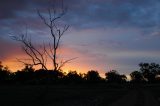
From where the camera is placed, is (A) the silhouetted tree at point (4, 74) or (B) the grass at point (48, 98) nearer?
(B) the grass at point (48, 98)

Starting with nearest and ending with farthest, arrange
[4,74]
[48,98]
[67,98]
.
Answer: [48,98] → [67,98] → [4,74]

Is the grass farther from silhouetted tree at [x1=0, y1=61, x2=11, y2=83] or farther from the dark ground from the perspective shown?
silhouetted tree at [x1=0, y1=61, x2=11, y2=83]

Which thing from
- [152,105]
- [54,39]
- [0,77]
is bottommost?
[152,105]

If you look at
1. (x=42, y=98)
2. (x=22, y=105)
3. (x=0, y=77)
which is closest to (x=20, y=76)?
(x=0, y=77)

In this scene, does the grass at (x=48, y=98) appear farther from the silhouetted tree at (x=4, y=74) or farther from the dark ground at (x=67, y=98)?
the silhouetted tree at (x=4, y=74)

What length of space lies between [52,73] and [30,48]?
3818 mm

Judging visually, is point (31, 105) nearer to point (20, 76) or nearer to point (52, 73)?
point (52, 73)

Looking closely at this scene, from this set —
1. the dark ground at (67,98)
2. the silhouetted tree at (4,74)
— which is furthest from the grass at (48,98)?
the silhouetted tree at (4,74)

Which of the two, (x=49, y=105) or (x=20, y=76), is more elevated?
(x=20, y=76)

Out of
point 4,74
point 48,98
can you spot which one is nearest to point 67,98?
point 48,98

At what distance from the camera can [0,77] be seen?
465 ft

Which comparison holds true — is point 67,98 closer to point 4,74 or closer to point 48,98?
point 48,98

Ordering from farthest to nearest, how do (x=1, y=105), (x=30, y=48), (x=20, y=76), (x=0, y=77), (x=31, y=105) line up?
(x=20, y=76) → (x=0, y=77) → (x=30, y=48) → (x=31, y=105) → (x=1, y=105)

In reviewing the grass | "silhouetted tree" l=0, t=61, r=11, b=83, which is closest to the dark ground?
the grass
